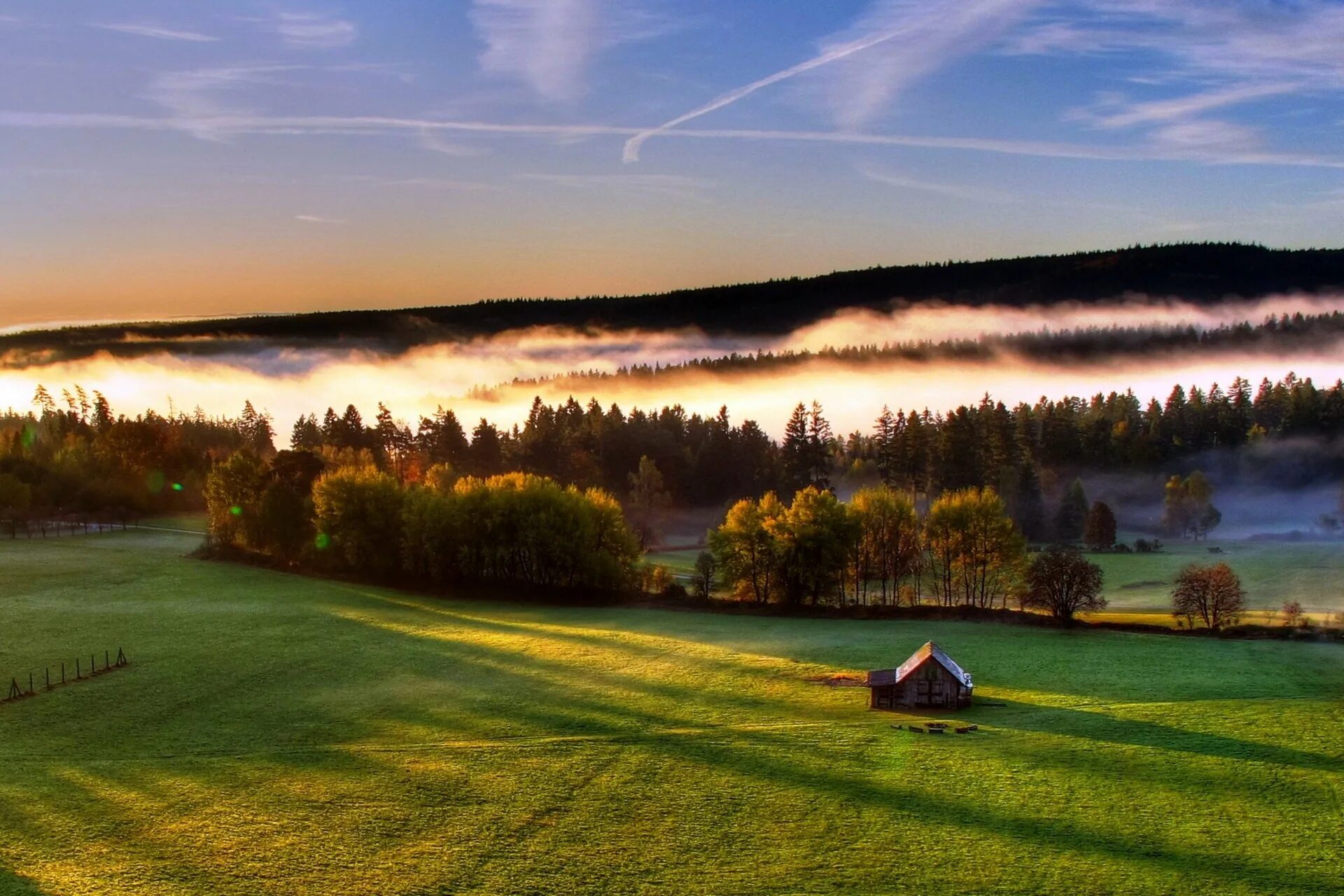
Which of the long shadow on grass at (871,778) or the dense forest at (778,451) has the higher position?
the dense forest at (778,451)

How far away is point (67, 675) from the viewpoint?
62.8 meters

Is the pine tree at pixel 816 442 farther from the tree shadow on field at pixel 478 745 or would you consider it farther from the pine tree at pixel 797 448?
the tree shadow on field at pixel 478 745

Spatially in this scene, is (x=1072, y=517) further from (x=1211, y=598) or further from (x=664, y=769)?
(x=664, y=769)

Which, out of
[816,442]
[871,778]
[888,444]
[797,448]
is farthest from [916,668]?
[797,448]

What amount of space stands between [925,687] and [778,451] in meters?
123

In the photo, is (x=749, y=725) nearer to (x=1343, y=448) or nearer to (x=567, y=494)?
(x=567, y=494)

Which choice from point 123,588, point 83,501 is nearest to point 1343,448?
point 123,588

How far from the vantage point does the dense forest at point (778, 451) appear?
150375mm

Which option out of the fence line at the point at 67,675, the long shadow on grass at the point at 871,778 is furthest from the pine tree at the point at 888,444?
the fence line at the point at 67,675

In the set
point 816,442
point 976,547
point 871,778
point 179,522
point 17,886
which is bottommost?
point 871,778

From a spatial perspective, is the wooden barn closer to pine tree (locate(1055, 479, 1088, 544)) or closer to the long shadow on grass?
the long shadow on grass

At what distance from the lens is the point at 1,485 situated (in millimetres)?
131000

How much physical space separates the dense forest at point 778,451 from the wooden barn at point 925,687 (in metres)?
85.7

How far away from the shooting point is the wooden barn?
5225 centimetres
